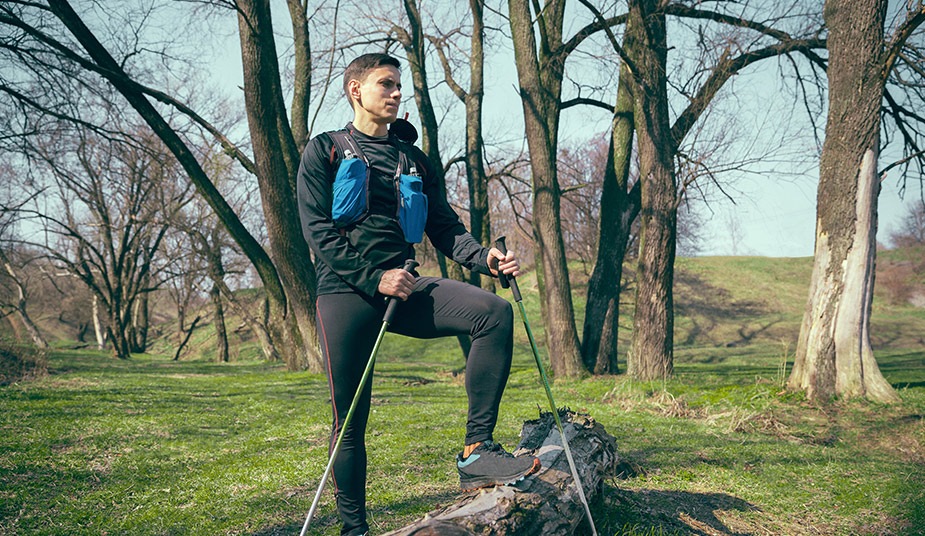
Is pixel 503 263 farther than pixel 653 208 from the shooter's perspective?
No

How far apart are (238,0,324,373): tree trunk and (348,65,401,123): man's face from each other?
315 inches

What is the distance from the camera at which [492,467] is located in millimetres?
2586

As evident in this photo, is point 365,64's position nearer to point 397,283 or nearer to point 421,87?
point 397,283

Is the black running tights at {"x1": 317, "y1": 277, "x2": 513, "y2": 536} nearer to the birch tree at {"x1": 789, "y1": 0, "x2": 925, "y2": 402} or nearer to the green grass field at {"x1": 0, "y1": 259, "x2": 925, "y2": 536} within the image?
the green grass field at {"x1": 0, "y1": 259, "x2": 925, "y2": 536}

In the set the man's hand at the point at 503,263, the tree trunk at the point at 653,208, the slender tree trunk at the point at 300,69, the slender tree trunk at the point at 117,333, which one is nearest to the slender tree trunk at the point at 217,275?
the slender tree trunk at the point at 117,333

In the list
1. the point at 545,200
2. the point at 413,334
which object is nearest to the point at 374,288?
the point at 413,334

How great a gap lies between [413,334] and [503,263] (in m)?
0.54

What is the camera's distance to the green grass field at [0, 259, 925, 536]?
145 inches

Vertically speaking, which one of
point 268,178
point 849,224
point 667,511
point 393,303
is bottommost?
point 667,511

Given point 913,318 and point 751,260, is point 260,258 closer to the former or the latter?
point 913,318

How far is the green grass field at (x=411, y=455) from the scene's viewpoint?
12.1ft

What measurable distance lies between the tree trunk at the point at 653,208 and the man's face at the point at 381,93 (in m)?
6.94

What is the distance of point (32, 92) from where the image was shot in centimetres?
1070

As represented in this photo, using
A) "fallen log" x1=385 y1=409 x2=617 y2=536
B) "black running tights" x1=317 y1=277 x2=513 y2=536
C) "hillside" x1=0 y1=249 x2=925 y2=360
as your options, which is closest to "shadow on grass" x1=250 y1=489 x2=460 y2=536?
"fallen log" x1=385 y1=409 x2=617 y2=536
